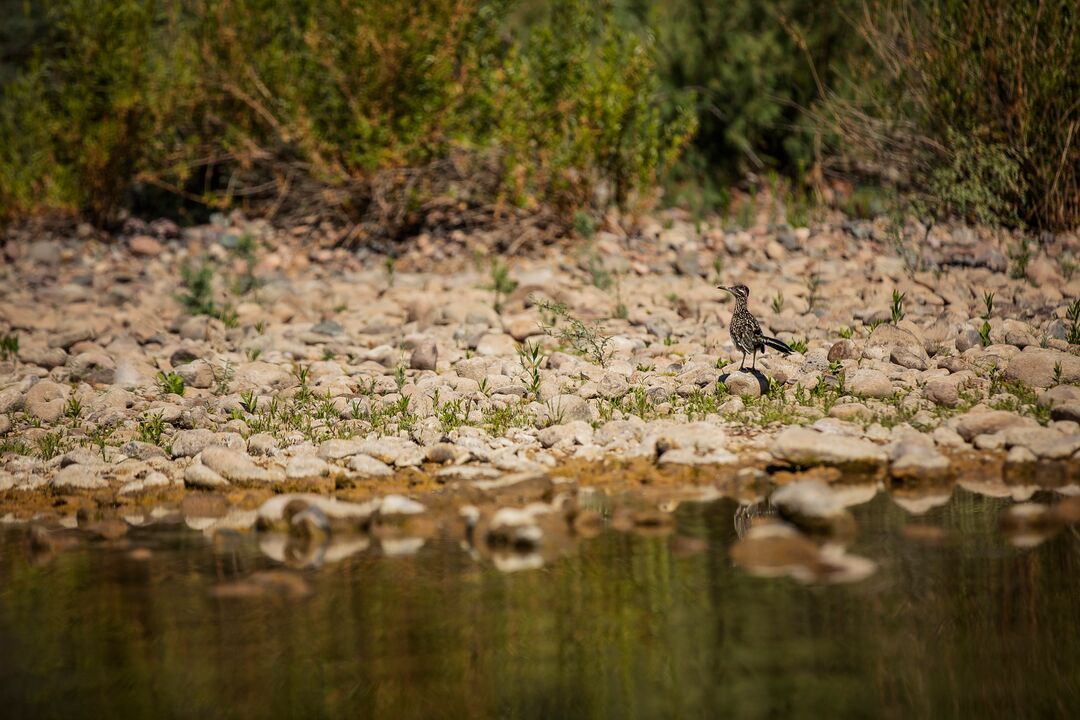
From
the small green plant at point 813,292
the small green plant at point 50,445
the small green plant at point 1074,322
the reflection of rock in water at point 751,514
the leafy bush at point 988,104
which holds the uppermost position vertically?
the leafy bush at point 988,104

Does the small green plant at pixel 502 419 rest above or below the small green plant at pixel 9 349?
below

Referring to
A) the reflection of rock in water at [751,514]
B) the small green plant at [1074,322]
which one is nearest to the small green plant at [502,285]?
the small green plant at [1074,322]

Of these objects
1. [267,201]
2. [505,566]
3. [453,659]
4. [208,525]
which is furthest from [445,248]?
[453,659]

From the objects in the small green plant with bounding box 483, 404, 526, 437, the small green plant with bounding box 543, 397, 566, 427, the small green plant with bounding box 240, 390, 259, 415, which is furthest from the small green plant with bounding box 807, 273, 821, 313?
the small green plant with bounding box 240, 390, 259, 415

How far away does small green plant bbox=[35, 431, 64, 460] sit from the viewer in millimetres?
5637

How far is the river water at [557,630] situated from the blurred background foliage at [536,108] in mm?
5423

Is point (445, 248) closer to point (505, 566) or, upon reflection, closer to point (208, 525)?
point (208, 525)

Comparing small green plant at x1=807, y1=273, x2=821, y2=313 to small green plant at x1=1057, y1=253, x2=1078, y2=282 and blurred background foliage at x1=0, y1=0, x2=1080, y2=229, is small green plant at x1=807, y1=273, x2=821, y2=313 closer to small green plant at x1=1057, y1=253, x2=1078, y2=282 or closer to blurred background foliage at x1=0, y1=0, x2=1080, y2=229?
blurred background foliage at x1=0, y1=0, x2=1080, y2=229

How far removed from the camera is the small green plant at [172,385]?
657 cm

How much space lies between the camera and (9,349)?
766cm

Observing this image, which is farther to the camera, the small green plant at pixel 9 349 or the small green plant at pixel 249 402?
the small green plant at pixel 9 349

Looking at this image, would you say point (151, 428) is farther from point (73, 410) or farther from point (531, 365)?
point (531, 365)

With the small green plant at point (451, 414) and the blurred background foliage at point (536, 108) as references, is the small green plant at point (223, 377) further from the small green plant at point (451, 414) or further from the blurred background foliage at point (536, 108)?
the blurred background foliage at point (536, 108)

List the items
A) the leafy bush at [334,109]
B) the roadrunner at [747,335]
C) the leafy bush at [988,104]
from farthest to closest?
the leafy bush at [334,109]
the leafy bush at [988,104]
the roadrunner at [747,335]
